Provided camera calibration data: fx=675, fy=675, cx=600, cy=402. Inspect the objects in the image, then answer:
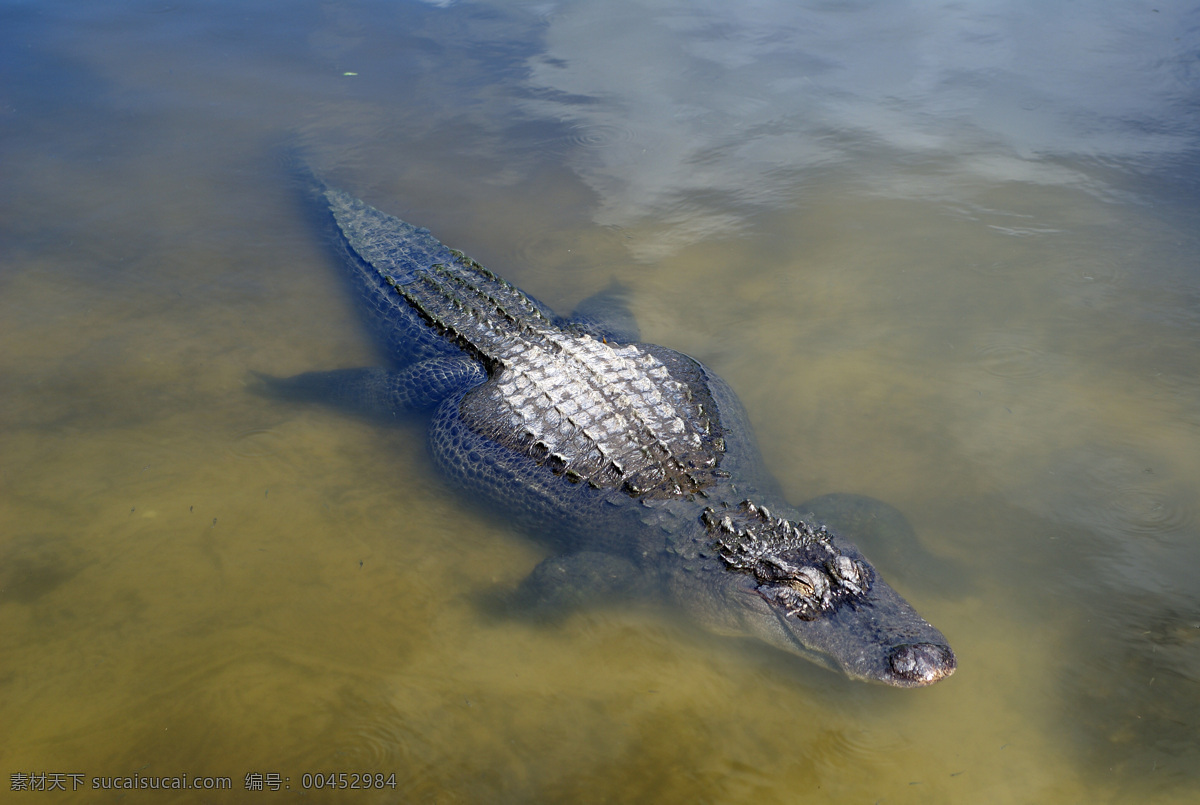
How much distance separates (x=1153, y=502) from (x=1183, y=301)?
2542mm

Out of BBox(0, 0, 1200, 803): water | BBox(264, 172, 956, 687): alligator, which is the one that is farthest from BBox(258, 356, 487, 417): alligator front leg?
BBox(0, 0, 1200, 803): water

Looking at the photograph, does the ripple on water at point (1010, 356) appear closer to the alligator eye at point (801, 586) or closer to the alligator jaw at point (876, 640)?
the alligator jaw at point (876, 640)

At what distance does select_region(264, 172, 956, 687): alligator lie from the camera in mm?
3783

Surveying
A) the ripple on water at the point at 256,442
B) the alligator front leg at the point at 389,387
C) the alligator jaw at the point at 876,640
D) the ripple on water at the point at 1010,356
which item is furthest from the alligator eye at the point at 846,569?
the ripple on water at the point at 256,442

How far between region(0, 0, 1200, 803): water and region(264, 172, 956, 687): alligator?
0.24m

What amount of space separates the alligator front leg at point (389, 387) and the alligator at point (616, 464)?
0.04 ft

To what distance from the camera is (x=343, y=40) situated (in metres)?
11.0

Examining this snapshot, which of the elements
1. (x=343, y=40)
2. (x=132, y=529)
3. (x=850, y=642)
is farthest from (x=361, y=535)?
(x=343, y=40)

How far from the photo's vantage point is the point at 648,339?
604 cm

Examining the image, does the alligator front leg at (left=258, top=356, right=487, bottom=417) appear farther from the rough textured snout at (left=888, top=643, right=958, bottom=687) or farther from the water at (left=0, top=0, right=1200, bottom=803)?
the rough textured snout at (left=888, top=643, right=958, bottom=687)

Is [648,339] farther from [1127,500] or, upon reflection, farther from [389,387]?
[1127,500]

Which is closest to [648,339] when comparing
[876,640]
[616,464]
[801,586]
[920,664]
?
[616,464]

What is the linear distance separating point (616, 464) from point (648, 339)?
6.26 ft

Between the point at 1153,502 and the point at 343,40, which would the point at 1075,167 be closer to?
the point at 1153,502
